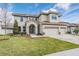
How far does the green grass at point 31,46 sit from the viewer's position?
8.63 ft

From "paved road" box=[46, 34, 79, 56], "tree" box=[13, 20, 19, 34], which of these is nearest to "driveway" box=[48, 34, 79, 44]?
"paved road" box=[46, 34, 79, 56]

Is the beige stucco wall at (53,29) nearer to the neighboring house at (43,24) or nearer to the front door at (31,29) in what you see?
the neighboring house at (43,24)

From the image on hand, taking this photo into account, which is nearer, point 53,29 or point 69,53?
point 69,53

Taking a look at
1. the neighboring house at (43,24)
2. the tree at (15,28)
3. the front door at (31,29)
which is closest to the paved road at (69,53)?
the neighboring house at (43,24)

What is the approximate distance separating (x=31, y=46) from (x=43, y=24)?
13.4 inches

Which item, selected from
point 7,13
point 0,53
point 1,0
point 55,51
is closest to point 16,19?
point 7,13

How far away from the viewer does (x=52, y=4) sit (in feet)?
8.75

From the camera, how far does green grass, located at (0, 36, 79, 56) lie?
8.63 ft

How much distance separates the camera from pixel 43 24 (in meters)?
2.75

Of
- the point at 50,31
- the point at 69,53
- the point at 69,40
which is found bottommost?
the point at 69,53

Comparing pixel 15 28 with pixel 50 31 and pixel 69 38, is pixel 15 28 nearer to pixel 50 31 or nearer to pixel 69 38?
pixel 50 31

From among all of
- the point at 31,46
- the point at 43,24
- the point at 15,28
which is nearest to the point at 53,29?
the point at 43,24

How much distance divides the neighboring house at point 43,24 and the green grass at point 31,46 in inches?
4.4

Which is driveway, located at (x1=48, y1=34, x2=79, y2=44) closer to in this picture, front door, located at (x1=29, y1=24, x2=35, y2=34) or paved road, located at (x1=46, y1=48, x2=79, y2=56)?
paved road, located at (x1=46, y1=48, x2=79, y2=56)
